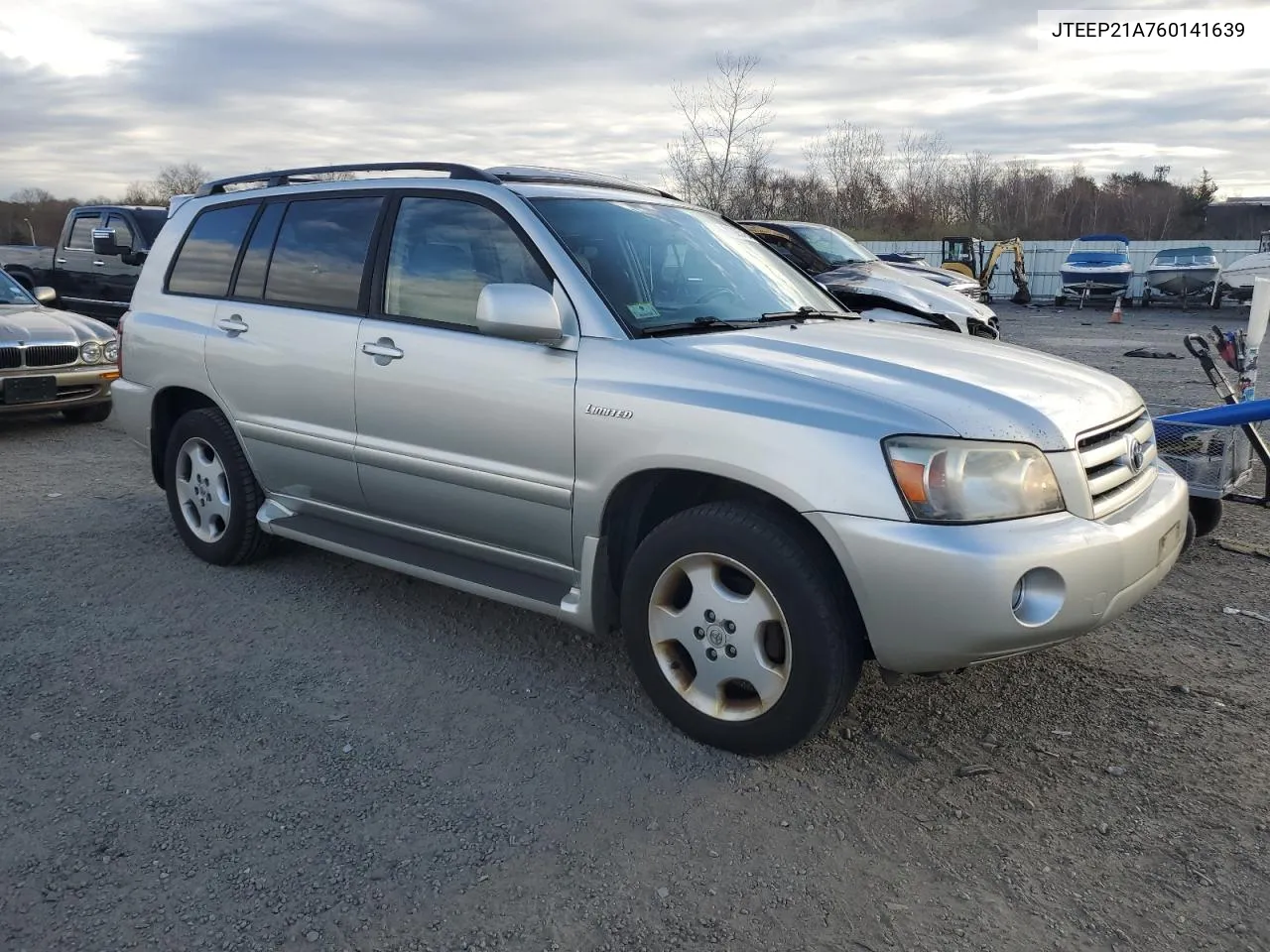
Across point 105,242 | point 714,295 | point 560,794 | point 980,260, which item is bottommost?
point 560,794

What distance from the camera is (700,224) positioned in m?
4.48

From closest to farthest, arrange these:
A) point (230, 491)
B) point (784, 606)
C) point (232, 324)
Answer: point (784, 606)
point (232, 324)
point (230, 491)

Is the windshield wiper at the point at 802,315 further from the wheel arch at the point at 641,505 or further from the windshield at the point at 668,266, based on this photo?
the wheel arch at the point at 641,505

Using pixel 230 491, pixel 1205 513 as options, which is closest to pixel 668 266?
pixel 230 491

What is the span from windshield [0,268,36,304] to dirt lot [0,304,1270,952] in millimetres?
6152

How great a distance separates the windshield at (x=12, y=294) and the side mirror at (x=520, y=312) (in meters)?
7.97

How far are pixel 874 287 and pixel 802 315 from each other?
717cm

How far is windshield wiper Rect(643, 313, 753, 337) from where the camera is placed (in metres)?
3.53

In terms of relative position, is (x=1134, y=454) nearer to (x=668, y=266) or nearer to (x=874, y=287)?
(x=668, y=266)

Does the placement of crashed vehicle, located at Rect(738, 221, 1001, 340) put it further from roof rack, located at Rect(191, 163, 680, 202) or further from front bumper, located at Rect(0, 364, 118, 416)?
front bumper, located at Rect(0, 364, 118, 416)

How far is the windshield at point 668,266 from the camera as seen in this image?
3682 mm

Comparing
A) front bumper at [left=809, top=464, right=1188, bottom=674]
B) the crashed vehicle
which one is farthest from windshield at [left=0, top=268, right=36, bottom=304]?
front bumper at [left=809, top=464, right=1188, bottom=674]

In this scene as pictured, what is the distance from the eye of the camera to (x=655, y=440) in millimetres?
3217

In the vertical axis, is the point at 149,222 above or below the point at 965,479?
above
